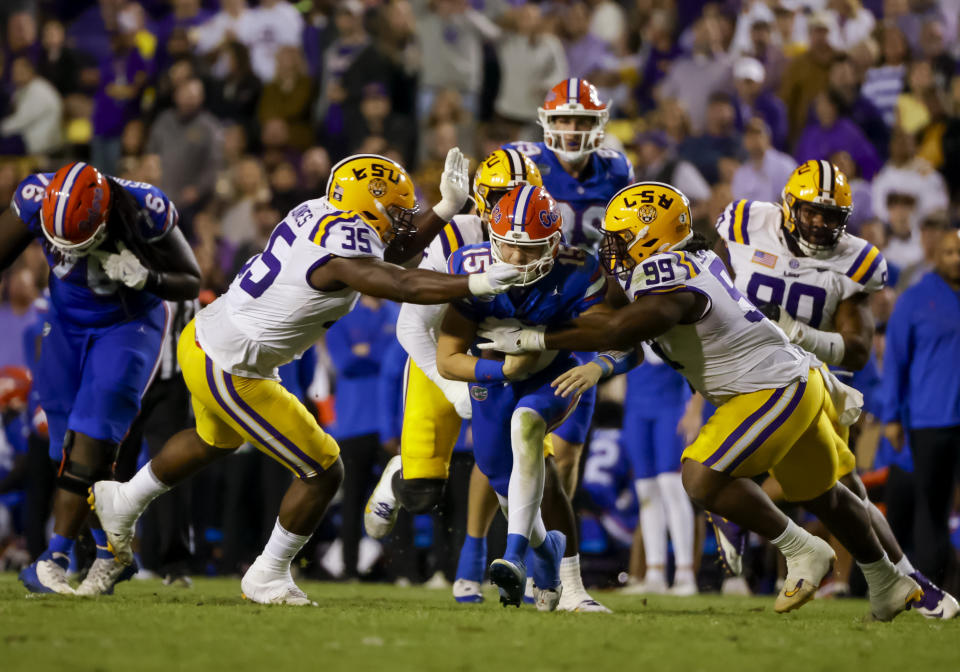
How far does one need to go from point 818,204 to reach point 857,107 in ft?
19.5

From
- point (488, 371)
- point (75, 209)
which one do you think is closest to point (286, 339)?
point (488, 371)

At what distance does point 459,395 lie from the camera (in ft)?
22.2

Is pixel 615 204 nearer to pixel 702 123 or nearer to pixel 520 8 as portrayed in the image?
pixel 702 123

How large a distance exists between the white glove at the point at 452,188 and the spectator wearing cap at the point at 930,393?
3.23 metres

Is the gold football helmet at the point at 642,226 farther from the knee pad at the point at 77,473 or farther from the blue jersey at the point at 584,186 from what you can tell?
the knee pad at the point at 77,473

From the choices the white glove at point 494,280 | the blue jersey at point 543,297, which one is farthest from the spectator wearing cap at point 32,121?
the white glove at point 494,280

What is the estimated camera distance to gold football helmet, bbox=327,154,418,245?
648 cm

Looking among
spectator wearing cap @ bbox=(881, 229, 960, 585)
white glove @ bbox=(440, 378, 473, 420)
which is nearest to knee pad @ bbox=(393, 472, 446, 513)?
white glove @ bbox=(440, 378, 473, 420)

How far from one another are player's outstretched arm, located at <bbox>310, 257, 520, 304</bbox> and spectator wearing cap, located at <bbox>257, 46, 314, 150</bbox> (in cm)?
824

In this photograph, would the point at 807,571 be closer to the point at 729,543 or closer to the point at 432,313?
the point at 729,543

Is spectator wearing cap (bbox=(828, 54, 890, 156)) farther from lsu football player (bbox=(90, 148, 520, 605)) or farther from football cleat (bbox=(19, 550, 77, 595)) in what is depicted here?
football cleat (bbox=(19, 550, 77, 595))

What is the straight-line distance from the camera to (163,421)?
29.1 feet

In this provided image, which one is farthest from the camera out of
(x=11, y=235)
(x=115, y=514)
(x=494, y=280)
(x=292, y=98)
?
(x=292, y=98)

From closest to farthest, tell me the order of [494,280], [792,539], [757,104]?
1. [494,280]
2. [792,539]
3. [757,104]
